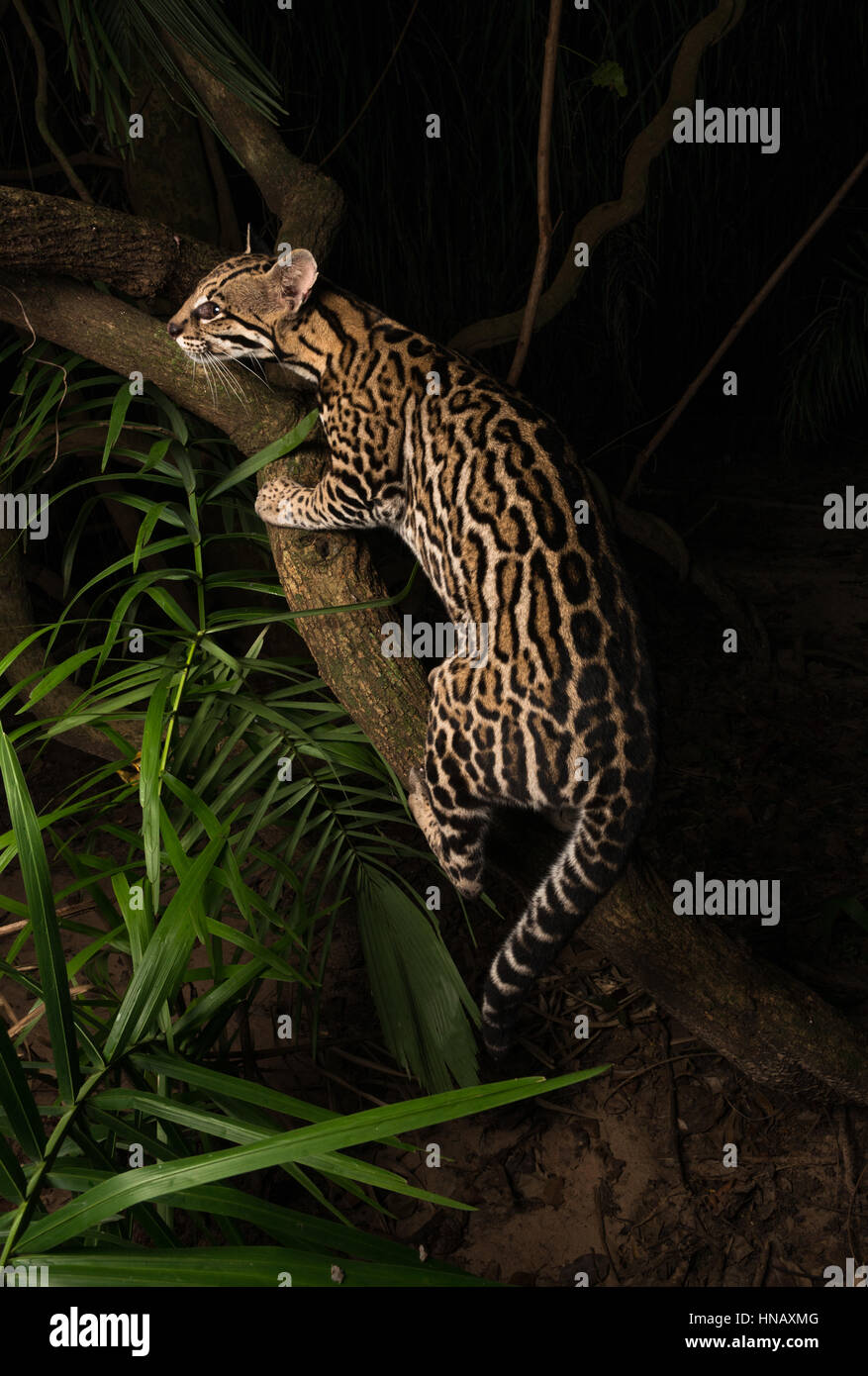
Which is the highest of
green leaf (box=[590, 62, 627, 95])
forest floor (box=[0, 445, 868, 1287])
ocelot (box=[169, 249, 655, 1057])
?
green leaf (box=[590, 62, 627, 95])

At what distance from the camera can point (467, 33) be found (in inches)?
162

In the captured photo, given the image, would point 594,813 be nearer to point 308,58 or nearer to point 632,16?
point 632,16

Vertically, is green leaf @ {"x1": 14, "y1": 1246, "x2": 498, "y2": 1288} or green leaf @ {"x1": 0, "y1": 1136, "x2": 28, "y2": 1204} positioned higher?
green leaf @ {"x1": 0, "y1": 1136, "x2": 28, "y2": 1204}

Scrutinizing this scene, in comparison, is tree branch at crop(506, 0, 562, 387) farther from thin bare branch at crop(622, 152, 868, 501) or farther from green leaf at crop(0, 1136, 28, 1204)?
green leaf at crop(0, 1136, 28, 1204)

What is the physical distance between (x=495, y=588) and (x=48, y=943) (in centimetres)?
119

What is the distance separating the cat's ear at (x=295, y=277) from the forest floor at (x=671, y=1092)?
1.31m

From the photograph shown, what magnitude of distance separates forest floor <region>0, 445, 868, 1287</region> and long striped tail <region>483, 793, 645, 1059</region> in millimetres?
182

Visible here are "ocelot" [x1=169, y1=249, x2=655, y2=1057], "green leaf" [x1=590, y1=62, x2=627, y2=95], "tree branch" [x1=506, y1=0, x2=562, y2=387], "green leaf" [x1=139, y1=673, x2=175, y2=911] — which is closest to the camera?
"green leaf" [x1=139, y1=673, x2=175, y2=911]

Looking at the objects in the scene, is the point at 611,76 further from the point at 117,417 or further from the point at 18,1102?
the point at 18,1102

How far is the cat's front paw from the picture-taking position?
2598 millimetres

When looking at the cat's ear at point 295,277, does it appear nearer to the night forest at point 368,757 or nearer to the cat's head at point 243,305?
the cat's head at point 243,305

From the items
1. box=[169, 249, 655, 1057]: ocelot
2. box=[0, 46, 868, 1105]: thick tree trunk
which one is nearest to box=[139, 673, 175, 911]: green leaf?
box=[0, 46, 868, 1105]: thick tree trunk
